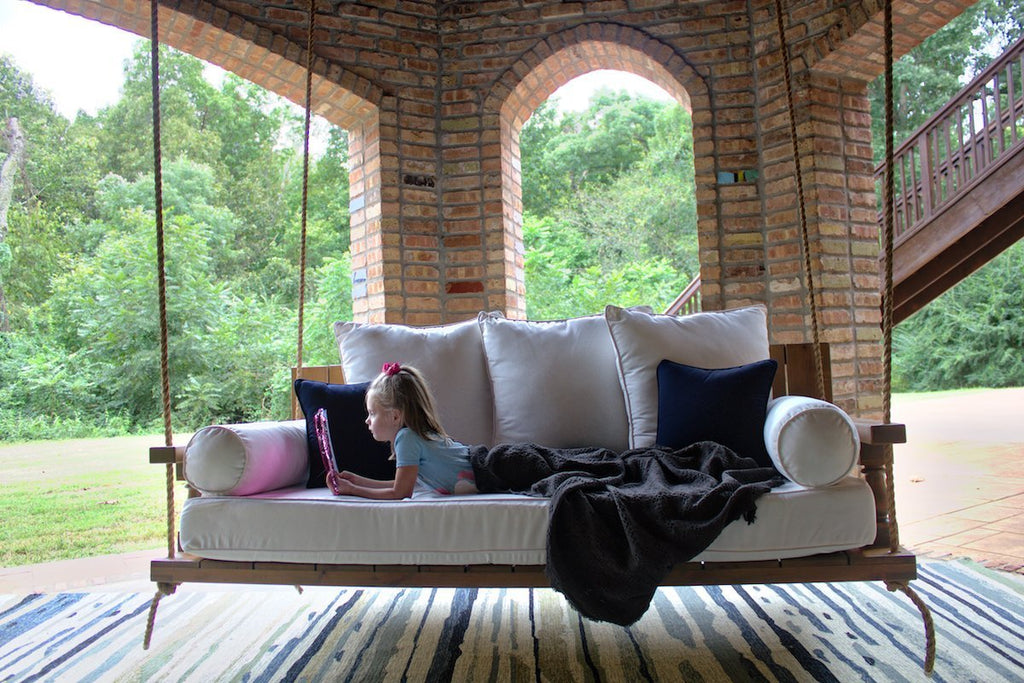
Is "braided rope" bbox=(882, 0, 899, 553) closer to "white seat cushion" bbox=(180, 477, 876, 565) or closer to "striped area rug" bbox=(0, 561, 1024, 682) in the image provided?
"white seat cushion" bbox=(180, 477, 876, 565)

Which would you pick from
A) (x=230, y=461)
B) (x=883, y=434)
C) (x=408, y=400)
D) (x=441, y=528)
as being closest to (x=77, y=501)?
(x=230, y=461)

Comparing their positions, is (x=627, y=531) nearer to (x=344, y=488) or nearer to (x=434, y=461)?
(x=434, y=461)

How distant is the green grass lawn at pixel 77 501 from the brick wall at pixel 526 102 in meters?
1.79

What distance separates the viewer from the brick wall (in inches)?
151

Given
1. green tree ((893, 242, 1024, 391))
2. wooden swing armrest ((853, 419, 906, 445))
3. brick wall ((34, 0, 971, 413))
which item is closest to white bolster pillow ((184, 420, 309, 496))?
wooden swing armrest ((853, 419, 906, 445))

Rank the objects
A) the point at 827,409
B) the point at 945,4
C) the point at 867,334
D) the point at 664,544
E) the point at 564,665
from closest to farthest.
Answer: the point at 664,544 → the point at 827,409 → the point at 564,665 → the point at 945,4 → the point at 867,334

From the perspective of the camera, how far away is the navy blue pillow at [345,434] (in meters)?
2.19

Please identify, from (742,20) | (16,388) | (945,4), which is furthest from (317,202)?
(945,4)

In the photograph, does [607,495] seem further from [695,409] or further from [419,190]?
[419,190]

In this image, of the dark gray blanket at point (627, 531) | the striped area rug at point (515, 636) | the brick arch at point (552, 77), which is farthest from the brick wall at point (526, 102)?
the dark gray blanket at point (627, 531)

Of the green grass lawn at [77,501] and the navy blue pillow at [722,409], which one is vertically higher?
the navy blue pillow at [722,409]

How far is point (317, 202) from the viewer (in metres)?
10.6

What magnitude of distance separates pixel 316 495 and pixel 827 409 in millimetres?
1271

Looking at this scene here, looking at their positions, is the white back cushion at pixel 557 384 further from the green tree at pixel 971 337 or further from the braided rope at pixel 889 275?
the green tree at pixel 971 337
